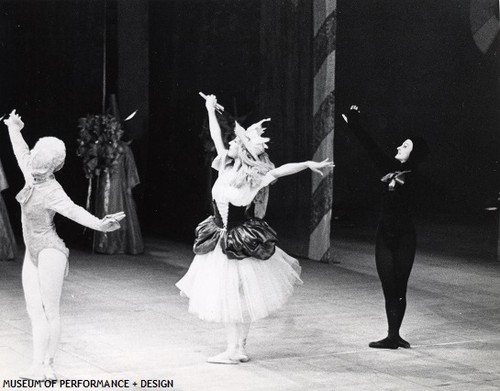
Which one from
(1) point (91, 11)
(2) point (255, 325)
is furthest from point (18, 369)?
(1) point (91, 11)

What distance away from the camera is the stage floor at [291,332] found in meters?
6.05

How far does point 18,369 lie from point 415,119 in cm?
970

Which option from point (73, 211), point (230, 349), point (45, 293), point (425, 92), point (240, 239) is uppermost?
point (425, 92)

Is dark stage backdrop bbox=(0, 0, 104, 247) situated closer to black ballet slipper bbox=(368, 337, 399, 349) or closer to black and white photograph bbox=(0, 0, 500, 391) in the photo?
black and white photograph bbox=(0, 0, 500, 391)

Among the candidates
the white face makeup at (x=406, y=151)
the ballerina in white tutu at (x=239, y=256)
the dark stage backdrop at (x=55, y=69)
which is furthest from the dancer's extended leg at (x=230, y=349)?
the dark stage backdrop at (x=55, y=69)

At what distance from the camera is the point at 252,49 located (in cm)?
1152

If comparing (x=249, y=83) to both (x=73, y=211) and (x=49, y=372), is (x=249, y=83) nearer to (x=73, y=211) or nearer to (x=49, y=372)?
(x=73, y=211)

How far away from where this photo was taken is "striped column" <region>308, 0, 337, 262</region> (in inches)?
412

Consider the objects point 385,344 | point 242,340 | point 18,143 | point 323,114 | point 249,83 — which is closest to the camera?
point 18,143

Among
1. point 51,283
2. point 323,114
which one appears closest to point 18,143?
point 51,283

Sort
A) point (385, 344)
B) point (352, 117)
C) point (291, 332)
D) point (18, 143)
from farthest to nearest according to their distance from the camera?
point (291, 332), point (352, 117), point (385, 344), point (18, 143)

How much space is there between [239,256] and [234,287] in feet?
0.60

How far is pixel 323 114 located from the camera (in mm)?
10602

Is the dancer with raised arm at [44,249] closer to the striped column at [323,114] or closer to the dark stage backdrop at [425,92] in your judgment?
the striped column at [323,114]
